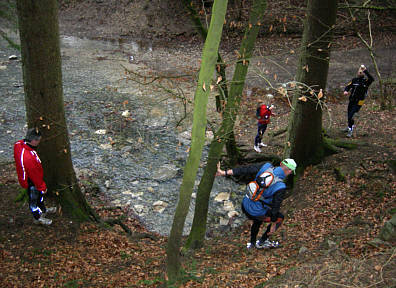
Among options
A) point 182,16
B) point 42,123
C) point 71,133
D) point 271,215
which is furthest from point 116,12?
point 271,215

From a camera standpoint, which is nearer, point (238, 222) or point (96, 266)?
point (96, 266)

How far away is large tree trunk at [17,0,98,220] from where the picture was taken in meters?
5.15

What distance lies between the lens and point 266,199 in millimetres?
5285

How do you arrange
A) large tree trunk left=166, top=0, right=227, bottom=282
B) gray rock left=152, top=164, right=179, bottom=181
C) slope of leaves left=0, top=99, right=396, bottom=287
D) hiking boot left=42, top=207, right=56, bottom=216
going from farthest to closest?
1. gray rock left=152, top=164, right=179, bottom=181
2. hiking boot left=42, top=207, right=56, bottom=216
3. slope of leaves left=0, top=99, right=396, bottom=287
4. large tree trunk left=166, top=0, right=227, bottom=282

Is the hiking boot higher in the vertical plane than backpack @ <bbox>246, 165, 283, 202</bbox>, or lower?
lower

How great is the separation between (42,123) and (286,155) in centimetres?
473

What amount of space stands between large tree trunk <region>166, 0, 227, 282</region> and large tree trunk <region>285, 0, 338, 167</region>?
2.82m

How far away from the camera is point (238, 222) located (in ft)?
26.5

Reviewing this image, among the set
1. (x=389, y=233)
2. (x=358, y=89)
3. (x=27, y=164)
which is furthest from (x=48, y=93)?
(x=358, y=89)

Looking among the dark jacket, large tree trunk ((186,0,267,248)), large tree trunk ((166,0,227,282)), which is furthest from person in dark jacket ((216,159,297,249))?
the dark jacket

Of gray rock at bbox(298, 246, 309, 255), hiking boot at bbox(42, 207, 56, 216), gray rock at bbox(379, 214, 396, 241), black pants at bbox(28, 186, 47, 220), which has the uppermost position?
gray rock at bbox(379, 214, 396, 241)

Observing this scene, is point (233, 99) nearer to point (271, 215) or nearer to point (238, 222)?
point (271, 215)

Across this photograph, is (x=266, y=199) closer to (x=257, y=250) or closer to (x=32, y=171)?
Answer: (x=257, y=250)

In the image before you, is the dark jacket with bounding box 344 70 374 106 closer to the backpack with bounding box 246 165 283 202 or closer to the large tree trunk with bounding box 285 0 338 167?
the large tree trunk with bounding box 285 0 338 167
